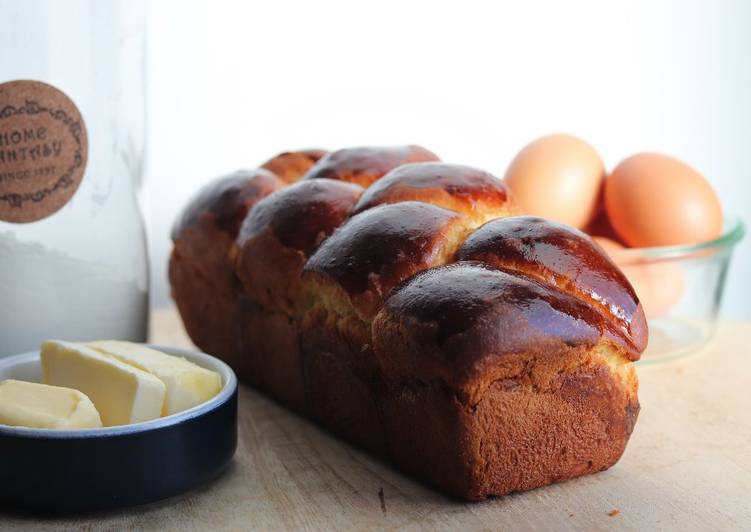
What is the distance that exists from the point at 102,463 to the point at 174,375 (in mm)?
128

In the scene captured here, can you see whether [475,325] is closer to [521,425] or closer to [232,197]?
[521,425]

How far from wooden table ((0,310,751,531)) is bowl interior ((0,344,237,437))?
103mm

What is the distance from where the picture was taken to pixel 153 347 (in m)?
1.26

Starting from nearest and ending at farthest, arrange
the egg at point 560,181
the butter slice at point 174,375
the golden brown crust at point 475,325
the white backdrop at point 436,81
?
the golden brown crust at point 475,325 < the butter slice at point 174,375 < the egg at point 560,181 < the white backdrop at point 436,81

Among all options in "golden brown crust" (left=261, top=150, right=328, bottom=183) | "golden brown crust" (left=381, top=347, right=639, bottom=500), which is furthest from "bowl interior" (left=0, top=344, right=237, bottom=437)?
"golden brown crust" (left=261, top=150, right=328, bottom=183)

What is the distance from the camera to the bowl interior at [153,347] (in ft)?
3.23

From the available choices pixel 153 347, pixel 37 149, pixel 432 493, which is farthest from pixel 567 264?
pixel 37 149

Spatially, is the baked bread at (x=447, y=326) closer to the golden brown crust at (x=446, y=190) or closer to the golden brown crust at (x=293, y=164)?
the golden brown crust at (x=446, y=190)

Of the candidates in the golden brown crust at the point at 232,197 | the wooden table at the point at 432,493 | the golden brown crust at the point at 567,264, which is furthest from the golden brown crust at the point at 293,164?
the golden brown crust at the point at 567,264

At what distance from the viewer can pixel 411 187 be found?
1.24 meters

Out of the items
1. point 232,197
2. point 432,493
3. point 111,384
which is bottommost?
point 432,493

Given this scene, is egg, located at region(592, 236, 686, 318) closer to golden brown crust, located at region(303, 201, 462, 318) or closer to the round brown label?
golden brown crust, located at region(303, 201, 462, 318)

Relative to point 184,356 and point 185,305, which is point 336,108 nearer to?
point 185,305

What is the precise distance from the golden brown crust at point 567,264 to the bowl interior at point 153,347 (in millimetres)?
330
